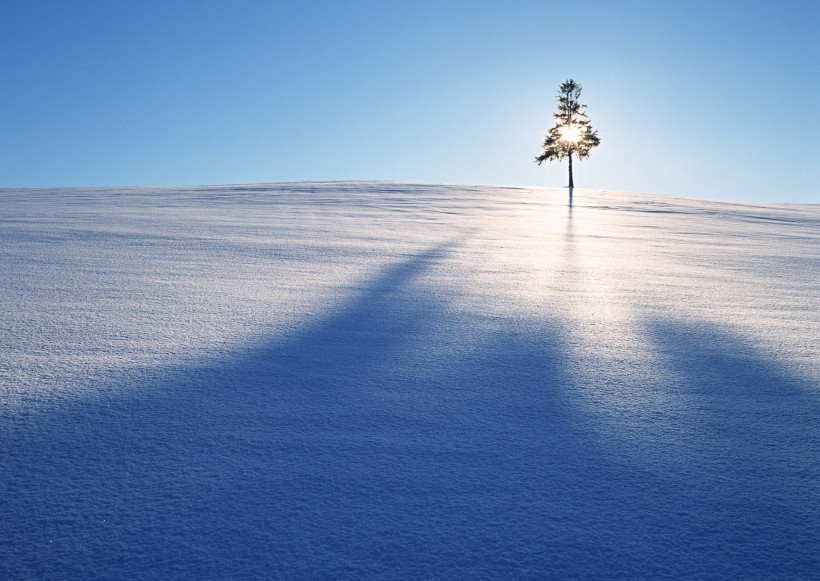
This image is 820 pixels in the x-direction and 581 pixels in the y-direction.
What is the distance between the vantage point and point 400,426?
70.5 inches

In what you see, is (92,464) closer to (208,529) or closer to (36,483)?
(36,483)

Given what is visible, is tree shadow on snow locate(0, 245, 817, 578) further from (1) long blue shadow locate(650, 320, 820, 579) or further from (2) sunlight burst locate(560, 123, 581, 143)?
(2) sunlight burst locate(560, 123, 581, 143)

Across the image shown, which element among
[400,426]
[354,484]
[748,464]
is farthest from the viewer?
[400,426]

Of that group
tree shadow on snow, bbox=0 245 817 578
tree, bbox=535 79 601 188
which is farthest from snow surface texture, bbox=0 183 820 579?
tree, bbox=535 79 601 188

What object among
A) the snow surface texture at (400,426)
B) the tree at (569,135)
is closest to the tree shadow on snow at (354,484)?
the snow surface texture at (400,426)

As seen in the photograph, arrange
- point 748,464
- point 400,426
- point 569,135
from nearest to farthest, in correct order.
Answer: point 748,464, point 400,426, point 569,135

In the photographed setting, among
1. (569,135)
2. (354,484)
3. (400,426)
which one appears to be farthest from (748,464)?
(569,135)

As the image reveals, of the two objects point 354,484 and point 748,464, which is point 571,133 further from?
point 354,484

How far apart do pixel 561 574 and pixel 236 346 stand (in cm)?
182

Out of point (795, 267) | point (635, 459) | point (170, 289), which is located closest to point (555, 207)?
point (795, 267)

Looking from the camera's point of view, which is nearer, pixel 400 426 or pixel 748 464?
pixel 748 464

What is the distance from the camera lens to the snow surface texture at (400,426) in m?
1.25

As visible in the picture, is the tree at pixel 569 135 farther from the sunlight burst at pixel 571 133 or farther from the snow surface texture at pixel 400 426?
the snow surface texture at pixel 400 426

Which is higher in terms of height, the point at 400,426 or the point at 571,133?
the point at 571,133
